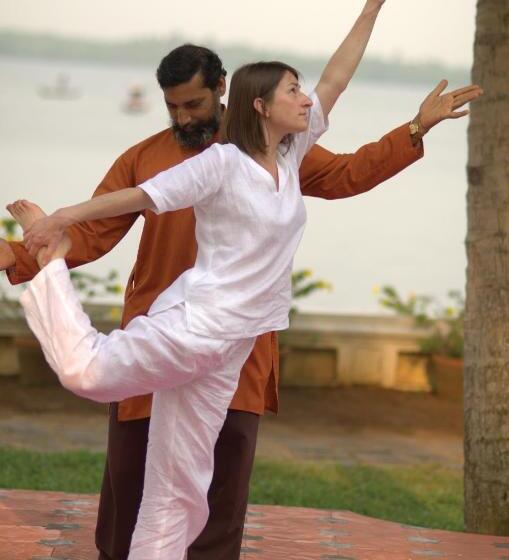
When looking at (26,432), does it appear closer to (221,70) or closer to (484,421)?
(484,421)

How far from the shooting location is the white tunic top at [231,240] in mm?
3146

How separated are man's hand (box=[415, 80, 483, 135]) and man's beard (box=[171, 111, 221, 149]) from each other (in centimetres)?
58

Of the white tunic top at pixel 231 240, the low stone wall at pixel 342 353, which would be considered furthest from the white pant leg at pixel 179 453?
the low stone wall at pixel 342 353

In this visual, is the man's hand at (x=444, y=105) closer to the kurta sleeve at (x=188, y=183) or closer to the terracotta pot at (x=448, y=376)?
the kurta sleeve at (x=188, y=183)

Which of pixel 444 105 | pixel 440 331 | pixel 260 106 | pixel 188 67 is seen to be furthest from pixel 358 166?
pixel 440 331

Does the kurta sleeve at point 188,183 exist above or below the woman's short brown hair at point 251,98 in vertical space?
below

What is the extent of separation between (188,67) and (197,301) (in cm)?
77

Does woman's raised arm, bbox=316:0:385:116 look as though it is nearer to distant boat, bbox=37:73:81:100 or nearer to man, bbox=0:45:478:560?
man, bbox=0:45:478:560

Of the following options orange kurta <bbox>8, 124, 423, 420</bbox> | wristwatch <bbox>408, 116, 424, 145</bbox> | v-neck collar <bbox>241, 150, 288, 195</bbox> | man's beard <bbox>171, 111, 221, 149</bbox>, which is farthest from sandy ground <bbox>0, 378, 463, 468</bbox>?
v-neck collar <bbox>241, 150, 288, 195</bbox>

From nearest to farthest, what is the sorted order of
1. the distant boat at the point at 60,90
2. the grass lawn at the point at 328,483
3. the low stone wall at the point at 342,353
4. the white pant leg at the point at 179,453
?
1. the white pant leg at the point at 179,453
2. the grass lawn at the point at 328,483
3. the low stone wall at the point at 342,353
4. the distant boat at the point at 60,90

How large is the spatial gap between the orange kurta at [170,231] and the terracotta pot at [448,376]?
4.42 meters

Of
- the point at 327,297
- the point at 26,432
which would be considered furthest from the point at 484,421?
the point at 327,297

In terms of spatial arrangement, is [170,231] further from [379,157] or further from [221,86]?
[379,157]

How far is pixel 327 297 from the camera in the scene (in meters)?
8.98
